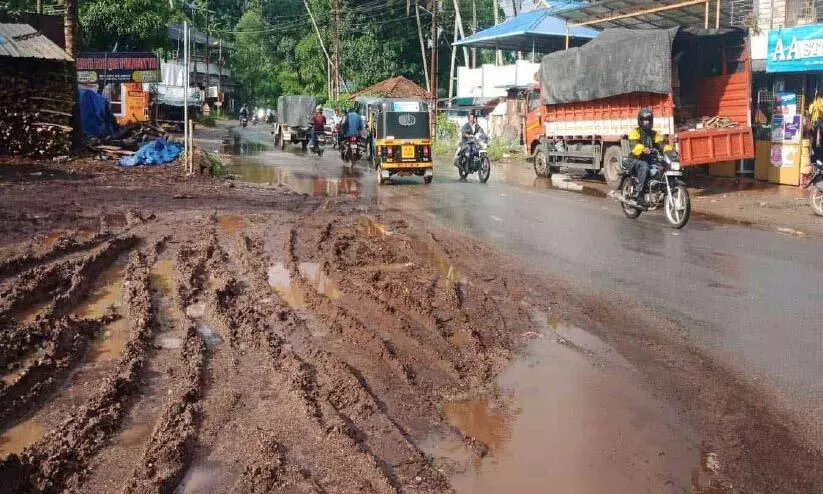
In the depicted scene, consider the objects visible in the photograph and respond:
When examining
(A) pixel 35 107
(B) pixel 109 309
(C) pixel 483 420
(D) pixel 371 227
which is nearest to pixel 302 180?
(A) pixel 35 107

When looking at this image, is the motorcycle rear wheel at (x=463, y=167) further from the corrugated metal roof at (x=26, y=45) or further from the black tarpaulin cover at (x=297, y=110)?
the black tarpaulin cover at (x=297, y=110)

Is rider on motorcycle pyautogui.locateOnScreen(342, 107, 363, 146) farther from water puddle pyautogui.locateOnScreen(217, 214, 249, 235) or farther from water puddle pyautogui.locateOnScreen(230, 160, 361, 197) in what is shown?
water puddle pyautogui.locateOnScreen(217, 214, 249, 235)

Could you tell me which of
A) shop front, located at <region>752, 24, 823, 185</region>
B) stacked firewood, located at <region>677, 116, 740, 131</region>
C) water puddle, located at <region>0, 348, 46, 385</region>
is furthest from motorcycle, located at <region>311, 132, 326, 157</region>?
water puddle, located at <region>0, 348, 46, 385</region>

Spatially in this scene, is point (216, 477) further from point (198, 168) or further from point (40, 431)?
point (198, 168)

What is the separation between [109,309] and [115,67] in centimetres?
2629

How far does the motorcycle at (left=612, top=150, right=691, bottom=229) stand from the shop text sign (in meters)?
6.78

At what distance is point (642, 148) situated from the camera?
12.9 meters

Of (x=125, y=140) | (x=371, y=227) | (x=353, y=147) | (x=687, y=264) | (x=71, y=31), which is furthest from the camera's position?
(x=353, y=147)

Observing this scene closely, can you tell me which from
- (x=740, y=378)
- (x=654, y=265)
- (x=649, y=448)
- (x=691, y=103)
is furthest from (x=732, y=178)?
(x=649, y=448)

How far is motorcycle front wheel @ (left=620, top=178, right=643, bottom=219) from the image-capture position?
13219mm

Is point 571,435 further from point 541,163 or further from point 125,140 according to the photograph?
point 125,140

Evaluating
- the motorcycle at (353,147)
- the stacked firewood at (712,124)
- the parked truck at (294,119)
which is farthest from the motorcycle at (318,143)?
the stacked firewood at (712,124)

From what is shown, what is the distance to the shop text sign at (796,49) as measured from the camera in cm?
1742

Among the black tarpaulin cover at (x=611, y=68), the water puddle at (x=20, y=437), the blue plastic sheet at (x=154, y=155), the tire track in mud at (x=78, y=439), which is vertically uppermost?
the black tarpaulin cover at (x=611, y=68)
